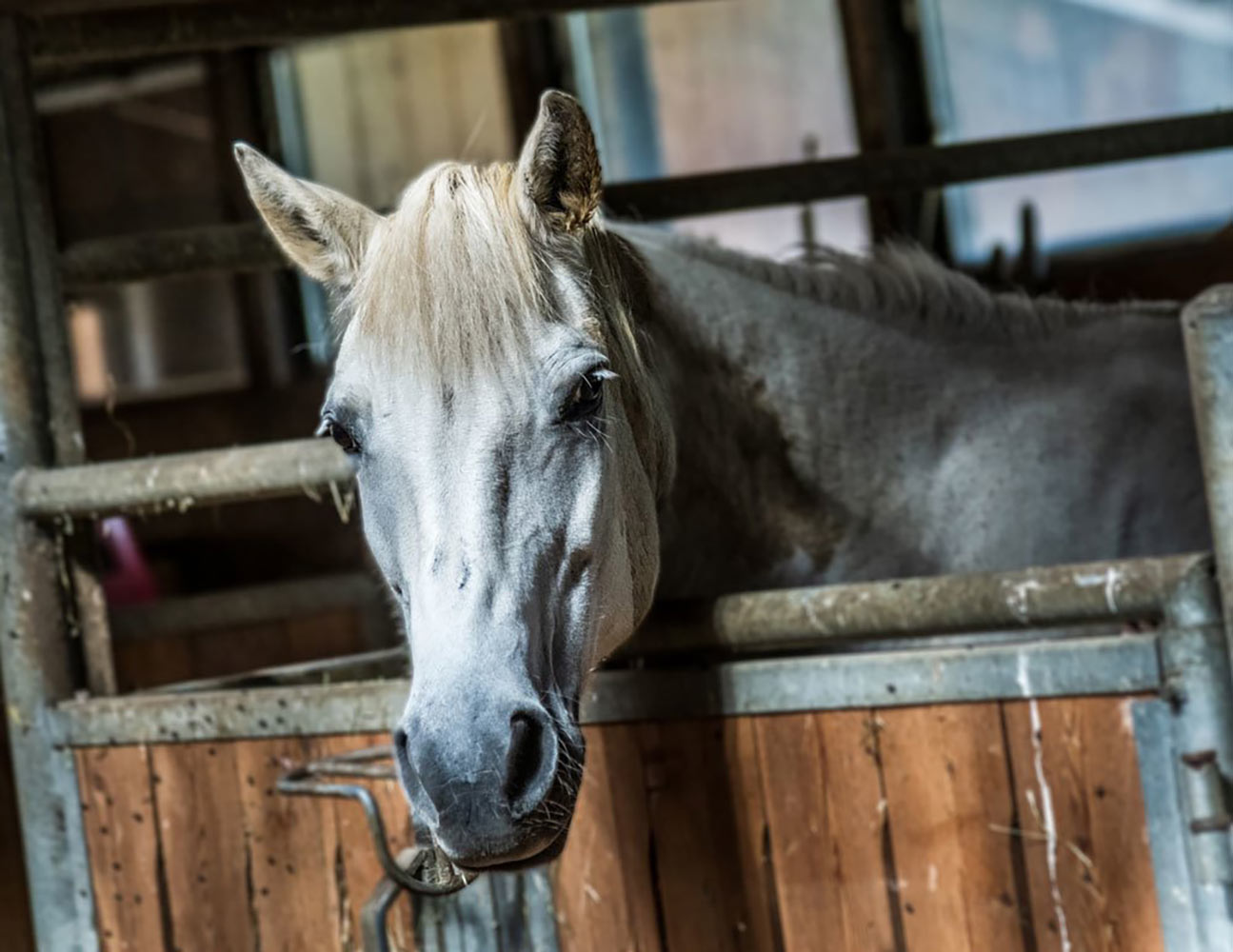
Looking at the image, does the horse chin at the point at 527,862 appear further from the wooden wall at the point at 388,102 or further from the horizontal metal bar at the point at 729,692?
the wooden wall at the point at 388,102

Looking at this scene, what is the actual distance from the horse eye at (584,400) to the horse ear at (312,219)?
37cm

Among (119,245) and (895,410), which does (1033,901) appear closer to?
(895,410)

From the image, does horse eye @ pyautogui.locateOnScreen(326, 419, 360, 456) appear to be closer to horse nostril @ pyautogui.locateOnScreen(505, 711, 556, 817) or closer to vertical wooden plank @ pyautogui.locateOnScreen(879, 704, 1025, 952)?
horse nostril @ pyautogui.locateOnScreen(505, 711, 556, 817)

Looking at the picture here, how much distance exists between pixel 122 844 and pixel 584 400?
3.71 ft

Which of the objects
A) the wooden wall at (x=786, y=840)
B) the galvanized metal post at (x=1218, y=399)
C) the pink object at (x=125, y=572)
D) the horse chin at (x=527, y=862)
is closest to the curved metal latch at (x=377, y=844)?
the wooden wall at (x=786, y=840)

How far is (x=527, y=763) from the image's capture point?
4.44 ft

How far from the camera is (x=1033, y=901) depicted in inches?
62.2

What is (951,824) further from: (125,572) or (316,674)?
(125,572)

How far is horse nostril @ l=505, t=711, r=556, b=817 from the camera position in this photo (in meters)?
1.33

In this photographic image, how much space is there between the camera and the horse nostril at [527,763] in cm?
133

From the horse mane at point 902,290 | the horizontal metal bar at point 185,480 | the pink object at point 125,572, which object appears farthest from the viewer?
the pink object at point 125,572

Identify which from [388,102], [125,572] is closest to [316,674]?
[125,572]

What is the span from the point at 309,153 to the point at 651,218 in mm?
6791

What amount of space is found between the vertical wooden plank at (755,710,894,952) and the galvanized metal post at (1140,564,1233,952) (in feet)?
1.08
